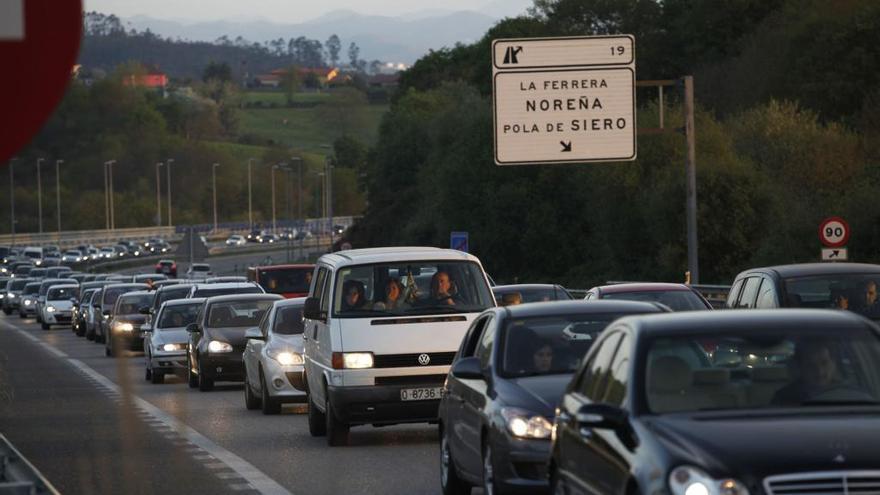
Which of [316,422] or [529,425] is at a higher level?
[529,425]

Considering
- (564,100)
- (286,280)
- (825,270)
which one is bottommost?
(286,280)

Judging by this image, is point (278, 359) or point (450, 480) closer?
point (450, 480)

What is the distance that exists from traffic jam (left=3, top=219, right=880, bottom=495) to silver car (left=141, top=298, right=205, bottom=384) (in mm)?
9036

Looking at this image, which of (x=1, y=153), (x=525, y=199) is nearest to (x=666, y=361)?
(x=1, y=153)

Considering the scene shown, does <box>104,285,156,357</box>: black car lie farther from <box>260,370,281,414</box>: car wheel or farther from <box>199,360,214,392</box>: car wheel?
<box>260,370,281,414</box>: car wheel

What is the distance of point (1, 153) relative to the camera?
4676mm

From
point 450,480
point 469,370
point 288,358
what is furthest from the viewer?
point 288,358

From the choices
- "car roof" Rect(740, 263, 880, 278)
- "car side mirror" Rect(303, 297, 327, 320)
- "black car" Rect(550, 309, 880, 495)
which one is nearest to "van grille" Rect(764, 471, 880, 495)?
"black car" Rect(550, 309, 880, 495)

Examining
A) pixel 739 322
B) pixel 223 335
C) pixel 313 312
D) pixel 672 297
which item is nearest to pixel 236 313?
pixel 223 335

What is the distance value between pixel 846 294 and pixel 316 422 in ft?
18.9

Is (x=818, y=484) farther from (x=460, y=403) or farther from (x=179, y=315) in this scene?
(x=179, y=315)

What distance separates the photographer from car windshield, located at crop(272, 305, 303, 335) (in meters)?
24.6

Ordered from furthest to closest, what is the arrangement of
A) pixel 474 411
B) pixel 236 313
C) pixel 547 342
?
pixel 236 313
pixel 547 342
pixel 474 411

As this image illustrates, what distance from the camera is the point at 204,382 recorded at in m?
30.4
